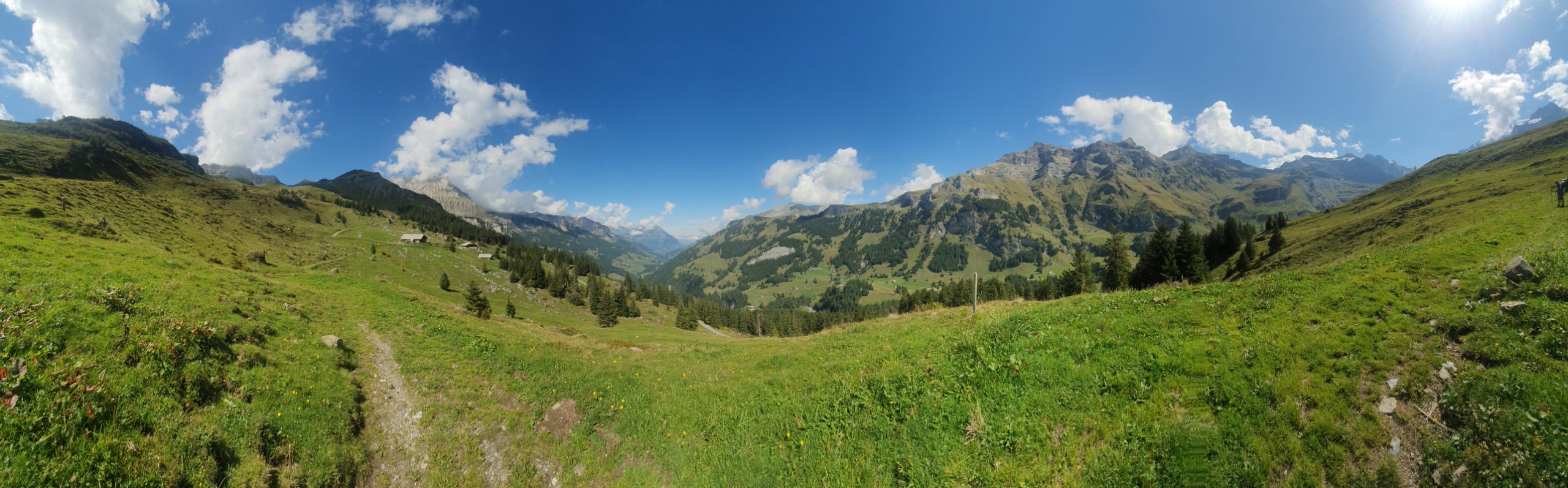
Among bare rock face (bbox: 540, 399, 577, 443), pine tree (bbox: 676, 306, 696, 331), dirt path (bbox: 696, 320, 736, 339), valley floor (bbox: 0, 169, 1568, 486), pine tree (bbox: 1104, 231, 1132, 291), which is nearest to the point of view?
valley floor (bbox: 0, 169, 1568, 486)

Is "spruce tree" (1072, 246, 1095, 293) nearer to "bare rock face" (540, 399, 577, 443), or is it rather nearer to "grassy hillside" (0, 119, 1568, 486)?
"grassy hillside" (0, 119, 1568, 486)

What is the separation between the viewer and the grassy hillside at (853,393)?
6.71 metres

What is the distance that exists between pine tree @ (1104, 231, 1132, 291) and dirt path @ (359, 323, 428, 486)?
253 ft

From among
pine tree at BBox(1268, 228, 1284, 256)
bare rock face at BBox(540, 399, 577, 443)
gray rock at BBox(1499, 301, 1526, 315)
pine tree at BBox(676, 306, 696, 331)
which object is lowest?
pine tree at BBox(676, 306, 696, 331)

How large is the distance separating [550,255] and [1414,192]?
270 m

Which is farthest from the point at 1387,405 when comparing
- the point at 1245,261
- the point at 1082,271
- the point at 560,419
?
the point at 1245,261

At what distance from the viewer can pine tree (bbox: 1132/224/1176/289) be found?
59.8 metres

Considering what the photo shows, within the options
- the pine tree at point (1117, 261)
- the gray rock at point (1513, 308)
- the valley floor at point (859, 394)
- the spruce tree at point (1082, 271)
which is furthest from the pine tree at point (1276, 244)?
the gray rock at point (1513, 308)

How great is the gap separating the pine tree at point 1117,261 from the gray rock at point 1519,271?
60897 mm

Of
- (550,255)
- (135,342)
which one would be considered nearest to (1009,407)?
(135,342)

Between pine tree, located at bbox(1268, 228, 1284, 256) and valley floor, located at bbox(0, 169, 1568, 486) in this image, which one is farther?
pine tree, located at bbox(1268, 228, 1284, 256)

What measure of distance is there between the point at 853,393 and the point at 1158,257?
72459mm

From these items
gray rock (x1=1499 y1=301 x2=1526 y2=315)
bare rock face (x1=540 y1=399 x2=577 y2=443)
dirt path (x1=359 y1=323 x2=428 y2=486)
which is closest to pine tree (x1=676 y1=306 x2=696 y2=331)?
dirt path (x1=359 y1=323 x2=428 y2=486)

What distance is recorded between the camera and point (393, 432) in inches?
447
